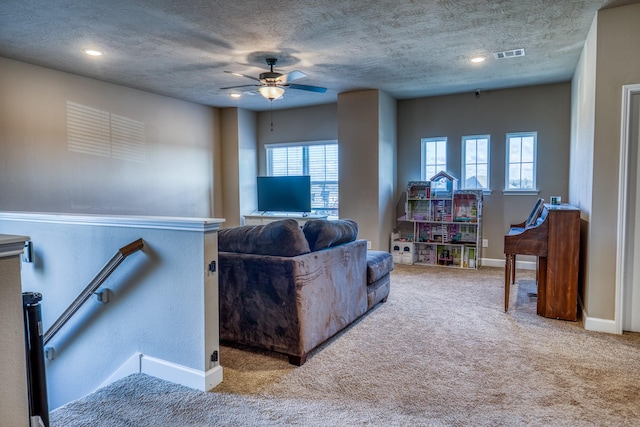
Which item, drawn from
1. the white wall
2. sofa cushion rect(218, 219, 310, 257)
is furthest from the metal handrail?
sofa cushion rect(218, 219, 310, 257)

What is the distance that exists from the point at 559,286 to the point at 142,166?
5335mm

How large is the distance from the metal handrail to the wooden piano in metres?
3.12

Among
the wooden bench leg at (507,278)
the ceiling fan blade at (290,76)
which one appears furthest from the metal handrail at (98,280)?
the wooden bench leg at (507,278)

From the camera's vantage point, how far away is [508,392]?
7.53ft

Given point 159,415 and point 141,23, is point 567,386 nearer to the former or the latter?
point 159,415

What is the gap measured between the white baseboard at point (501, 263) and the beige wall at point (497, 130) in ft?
0.20

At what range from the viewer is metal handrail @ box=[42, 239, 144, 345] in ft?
8.18

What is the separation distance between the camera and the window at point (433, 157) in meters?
6.27

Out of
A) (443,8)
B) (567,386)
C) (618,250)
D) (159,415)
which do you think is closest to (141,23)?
(443,8)

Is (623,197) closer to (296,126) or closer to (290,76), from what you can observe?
(290,76)

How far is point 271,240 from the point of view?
2.72 meters

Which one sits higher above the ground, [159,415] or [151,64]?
[151,64]

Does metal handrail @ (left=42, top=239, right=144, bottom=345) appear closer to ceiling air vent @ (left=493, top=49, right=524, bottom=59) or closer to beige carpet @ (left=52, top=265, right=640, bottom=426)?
→ beige carpet @ (left=52, top=265, right=640, bottom=426)

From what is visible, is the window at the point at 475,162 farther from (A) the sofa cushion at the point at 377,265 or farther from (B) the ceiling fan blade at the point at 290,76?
(B) the ceiling fan blade at the point at 290,76
